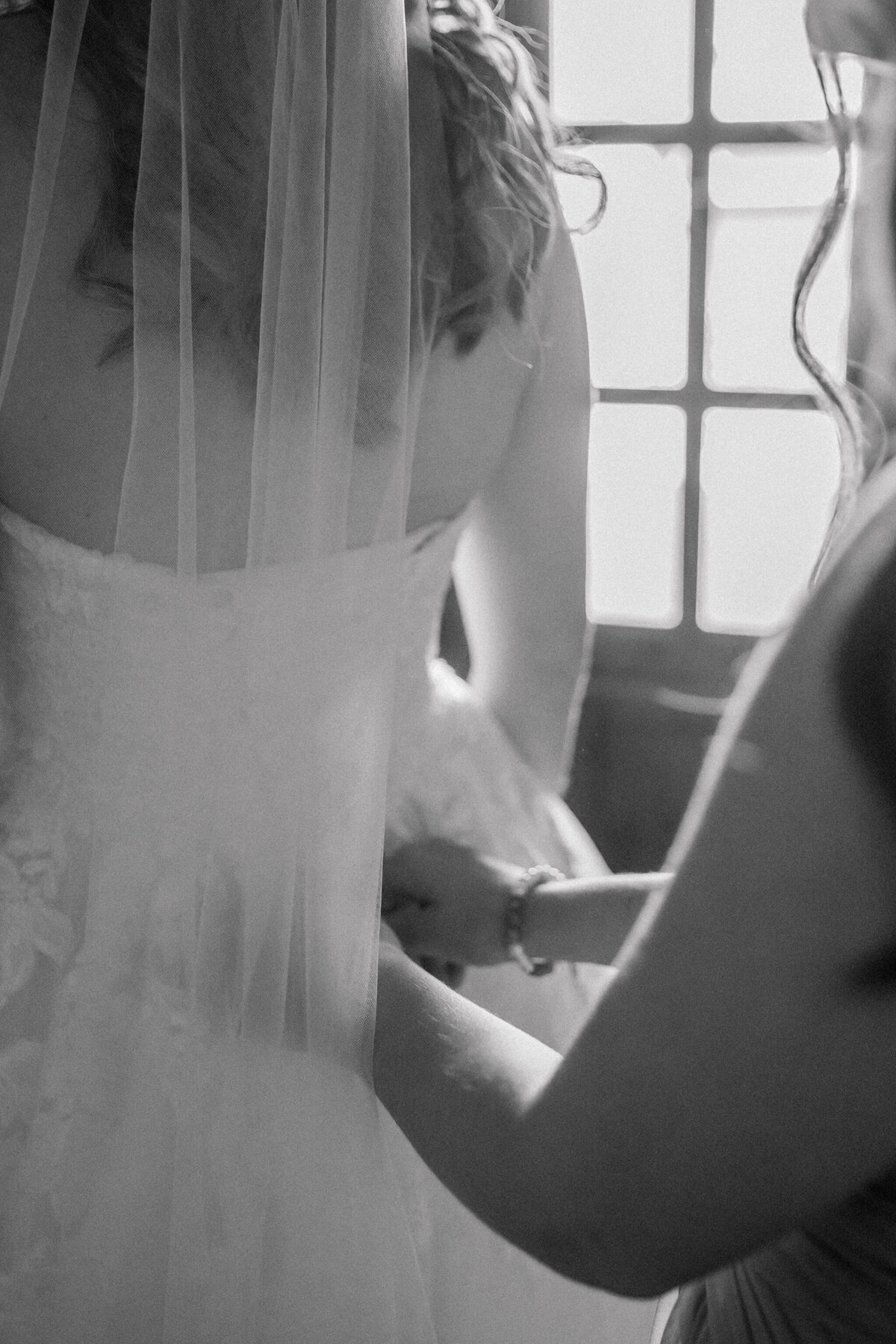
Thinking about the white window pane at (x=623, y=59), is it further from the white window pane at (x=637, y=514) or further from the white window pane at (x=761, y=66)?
the white window pane at (x=637, y=514)

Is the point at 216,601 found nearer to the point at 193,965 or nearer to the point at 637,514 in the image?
the point at 193,965

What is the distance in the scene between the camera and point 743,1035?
425mm

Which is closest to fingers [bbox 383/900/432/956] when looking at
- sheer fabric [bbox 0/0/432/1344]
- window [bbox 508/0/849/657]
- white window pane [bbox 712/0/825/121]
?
sheer fabric [bbox 0/0/432/1344]

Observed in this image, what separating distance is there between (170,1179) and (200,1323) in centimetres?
8

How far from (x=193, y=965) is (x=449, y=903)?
0.76ft

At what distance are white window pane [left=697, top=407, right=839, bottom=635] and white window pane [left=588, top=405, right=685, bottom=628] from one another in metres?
0.05

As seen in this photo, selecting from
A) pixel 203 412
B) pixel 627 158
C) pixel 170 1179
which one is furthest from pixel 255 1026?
pixel 627 158

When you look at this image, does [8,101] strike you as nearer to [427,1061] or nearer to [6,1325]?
[427,1061]

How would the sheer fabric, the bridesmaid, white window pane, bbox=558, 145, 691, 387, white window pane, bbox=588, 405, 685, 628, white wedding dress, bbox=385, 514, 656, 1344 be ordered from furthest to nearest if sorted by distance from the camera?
white window pane, bbox=588, 405, 685, 628
white window pane, bbox=558, 145, 691, 387
white wedding dress, bbox=385, 514, 656, 1344
the sheer fabric
the bridesmaid

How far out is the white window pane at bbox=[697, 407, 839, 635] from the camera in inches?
79.2

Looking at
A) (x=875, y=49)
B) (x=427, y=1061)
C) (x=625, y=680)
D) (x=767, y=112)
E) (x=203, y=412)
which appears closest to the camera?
(x=875, y=49)

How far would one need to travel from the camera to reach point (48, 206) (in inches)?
26.9

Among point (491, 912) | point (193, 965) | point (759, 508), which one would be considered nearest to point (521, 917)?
point (491, 912)

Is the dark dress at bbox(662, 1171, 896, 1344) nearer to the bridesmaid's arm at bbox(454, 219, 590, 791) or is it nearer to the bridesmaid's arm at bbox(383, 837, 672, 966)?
the bridesmaid's arm at bbox(383, 837, 672, 966)
